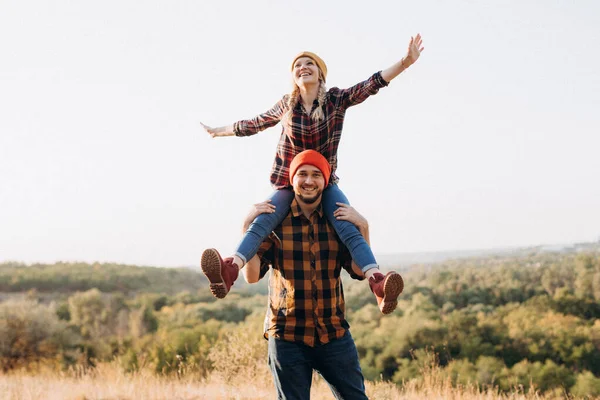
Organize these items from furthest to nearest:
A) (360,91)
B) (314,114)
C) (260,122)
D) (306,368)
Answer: (260,122) < (360,91) < (314,114) < (306,368)

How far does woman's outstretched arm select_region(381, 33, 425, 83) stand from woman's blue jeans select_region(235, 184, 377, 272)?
915 mm

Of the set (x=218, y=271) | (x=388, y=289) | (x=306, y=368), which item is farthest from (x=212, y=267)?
(x=388, y=289)

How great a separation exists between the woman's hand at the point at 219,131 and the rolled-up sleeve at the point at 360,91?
0.88 m

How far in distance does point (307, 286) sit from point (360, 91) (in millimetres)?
1398

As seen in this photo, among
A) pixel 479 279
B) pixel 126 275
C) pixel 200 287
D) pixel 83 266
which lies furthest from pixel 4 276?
pixel 479 279

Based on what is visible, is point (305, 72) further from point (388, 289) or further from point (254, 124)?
point (388, 289)

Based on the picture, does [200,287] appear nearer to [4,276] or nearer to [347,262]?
[4,276]

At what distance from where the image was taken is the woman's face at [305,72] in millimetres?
3669

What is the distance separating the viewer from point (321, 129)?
3652 millimetres

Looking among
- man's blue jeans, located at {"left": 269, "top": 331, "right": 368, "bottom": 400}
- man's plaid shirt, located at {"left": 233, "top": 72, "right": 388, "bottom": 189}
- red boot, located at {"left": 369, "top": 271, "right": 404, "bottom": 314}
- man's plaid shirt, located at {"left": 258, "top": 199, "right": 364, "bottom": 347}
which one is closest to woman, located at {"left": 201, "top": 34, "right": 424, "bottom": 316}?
man's plaid shirt, located at {"left": 233, "top": 72, "right": 388, "bottom": 189}

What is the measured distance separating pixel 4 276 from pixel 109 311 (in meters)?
9.76

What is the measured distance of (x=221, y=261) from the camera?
3035 millimetres

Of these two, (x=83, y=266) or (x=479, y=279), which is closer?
(x=83, y=266)

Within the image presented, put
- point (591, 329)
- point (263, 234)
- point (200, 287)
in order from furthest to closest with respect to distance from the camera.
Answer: point (200, 287) < point (591, 329) < point (263, 234)
